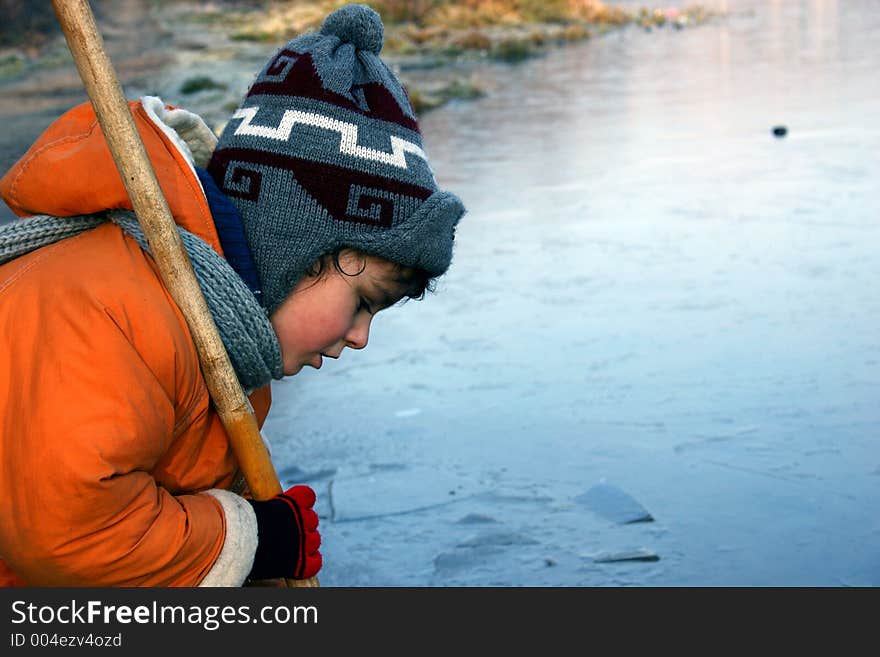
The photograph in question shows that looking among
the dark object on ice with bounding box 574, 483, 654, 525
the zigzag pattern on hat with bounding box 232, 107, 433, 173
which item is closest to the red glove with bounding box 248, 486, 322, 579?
the zigzag pattern on hat with bounding box 232, 107, 433, 173

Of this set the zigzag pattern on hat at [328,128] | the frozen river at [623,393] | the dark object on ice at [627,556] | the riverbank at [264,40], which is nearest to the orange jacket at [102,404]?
the zigzag pattern on hat at [328,128]

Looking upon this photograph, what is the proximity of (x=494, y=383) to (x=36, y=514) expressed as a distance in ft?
8.93

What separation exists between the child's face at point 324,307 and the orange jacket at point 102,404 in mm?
163

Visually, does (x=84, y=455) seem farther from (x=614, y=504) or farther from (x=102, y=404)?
(x=614, y=504)

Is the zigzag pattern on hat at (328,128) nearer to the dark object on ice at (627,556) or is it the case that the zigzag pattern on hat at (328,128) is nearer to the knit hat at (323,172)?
the knit hat at (323,172)

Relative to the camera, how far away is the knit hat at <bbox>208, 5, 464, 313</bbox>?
1845 mm

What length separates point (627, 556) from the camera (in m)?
3.07

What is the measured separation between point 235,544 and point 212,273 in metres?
0.38

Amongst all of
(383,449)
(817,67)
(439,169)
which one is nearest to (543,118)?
(439,169)

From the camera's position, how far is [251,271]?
186 cm

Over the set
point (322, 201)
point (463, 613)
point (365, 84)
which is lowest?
point (463, 613)

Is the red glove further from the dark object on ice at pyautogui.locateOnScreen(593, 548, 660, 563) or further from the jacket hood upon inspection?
the dark object on ice at pyautogui.locateOnScreen(593, 548, 660, 563)

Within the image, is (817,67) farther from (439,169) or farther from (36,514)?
(36,514)

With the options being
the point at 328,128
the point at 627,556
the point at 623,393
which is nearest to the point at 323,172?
the point at 328,128
